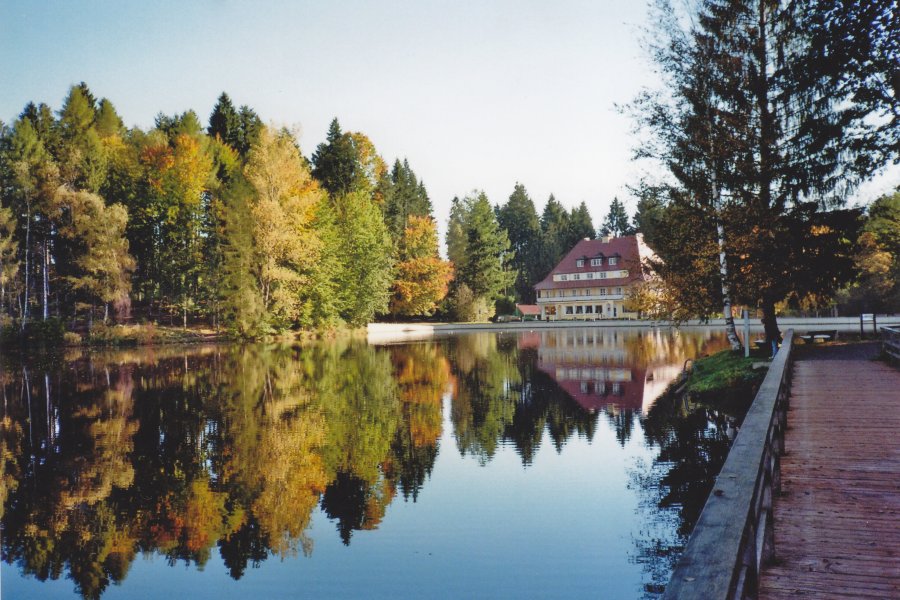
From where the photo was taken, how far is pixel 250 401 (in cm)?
1822

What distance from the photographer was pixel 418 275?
65.7 metres

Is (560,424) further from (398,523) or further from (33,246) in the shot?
(33,246)

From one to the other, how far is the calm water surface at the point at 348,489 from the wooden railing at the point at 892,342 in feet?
16.5

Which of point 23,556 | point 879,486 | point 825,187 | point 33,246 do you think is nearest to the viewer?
point 879,486

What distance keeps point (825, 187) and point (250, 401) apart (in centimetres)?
1700

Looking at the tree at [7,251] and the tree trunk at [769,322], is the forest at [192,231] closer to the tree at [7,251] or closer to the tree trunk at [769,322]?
the tree at [7,251]

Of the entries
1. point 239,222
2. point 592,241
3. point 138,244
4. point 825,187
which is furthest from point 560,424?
point 592,241

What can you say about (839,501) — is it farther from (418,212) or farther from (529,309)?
(529,309)

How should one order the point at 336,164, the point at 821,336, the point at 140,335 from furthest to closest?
the point at 336,164 < the point at 140,335 < the point at 821,336

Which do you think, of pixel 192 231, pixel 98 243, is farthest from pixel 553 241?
pixel 98 243

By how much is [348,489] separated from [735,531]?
7.86 meters

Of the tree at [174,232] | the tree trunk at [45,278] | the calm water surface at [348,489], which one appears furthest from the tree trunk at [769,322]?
the tree trunk at [45,278]

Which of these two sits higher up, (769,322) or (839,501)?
(769,322)

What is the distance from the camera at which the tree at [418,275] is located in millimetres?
64850
